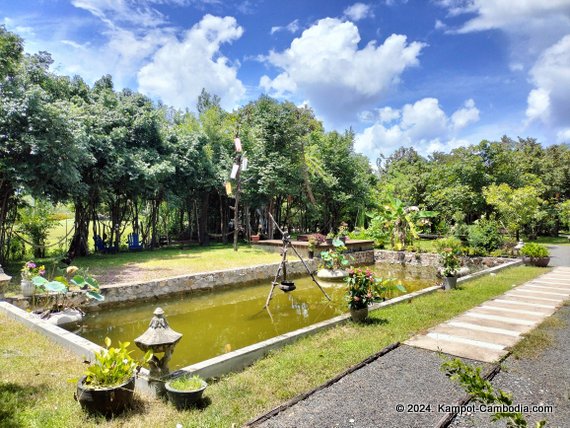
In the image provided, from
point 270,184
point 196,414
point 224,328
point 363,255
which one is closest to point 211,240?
point 270,184

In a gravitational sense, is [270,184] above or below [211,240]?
above

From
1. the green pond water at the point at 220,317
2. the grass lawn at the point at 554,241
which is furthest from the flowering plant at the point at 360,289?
the grass lawn at the point at 554,241

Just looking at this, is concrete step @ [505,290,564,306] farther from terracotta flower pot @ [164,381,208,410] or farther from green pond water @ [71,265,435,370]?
terracotta flower pot @ [164,381,208,410]

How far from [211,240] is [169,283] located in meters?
11.3

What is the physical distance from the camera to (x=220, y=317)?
785 centimetres

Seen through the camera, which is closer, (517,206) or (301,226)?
(517,206)

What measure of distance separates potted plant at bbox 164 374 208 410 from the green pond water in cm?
160

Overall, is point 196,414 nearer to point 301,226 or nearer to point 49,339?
point 49,339

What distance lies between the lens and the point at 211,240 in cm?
2048

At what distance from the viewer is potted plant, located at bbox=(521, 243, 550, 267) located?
12758 mm

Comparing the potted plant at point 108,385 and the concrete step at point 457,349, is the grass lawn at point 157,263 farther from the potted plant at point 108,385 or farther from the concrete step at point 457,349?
the concrete step at point 457,349

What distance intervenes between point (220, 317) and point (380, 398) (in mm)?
4646

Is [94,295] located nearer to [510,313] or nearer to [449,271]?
[510,313]

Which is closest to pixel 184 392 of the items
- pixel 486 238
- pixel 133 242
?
pixel 133 242
